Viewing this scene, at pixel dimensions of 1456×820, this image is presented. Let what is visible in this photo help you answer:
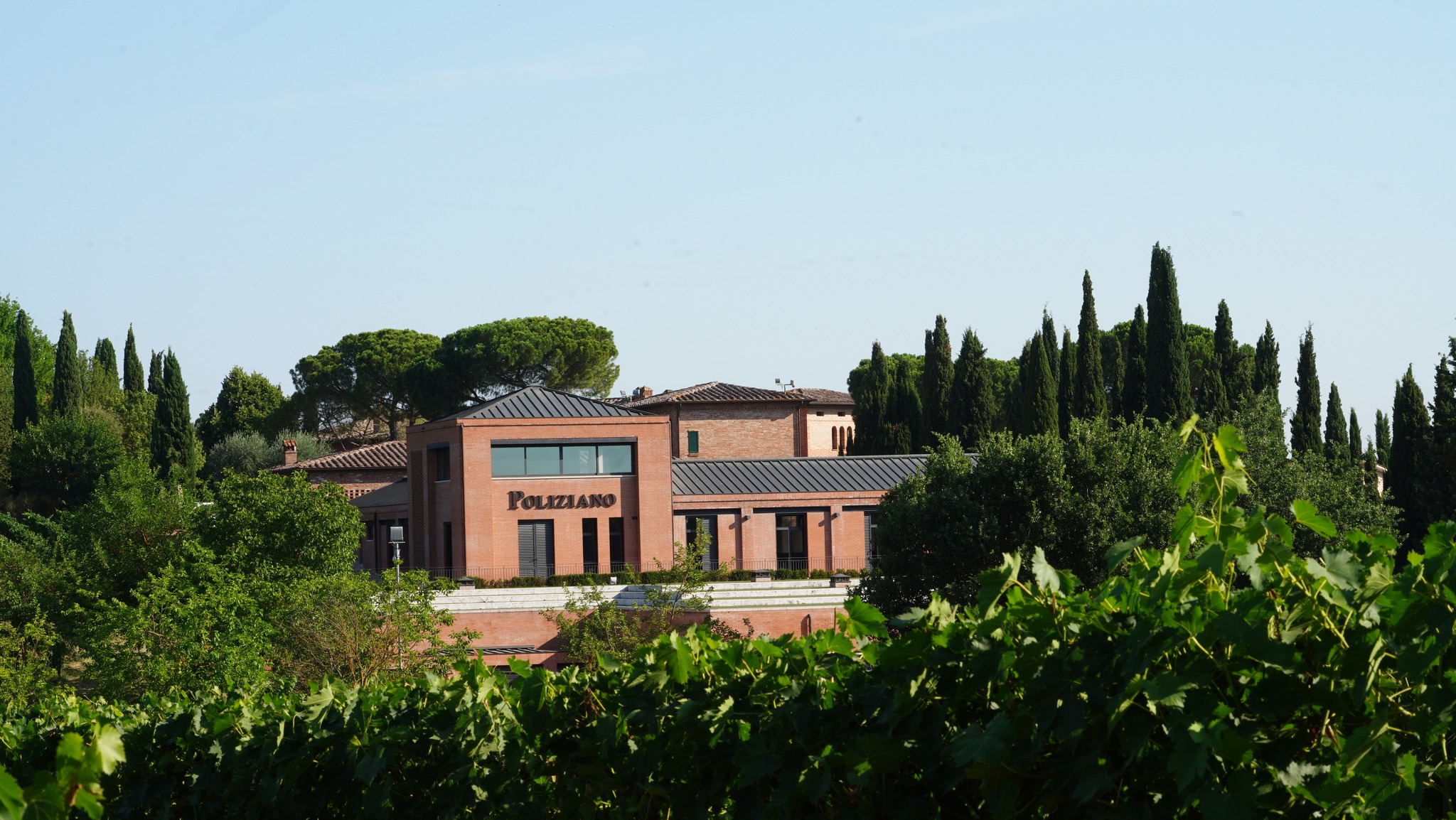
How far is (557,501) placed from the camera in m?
48.0

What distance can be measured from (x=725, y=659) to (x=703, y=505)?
44485 millimetres

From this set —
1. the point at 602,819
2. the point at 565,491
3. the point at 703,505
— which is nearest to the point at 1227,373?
the point at 703,505

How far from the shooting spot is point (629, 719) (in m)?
4.98

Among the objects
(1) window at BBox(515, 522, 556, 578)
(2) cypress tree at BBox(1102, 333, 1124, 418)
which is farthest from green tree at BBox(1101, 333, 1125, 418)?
(1) window at BBox(515, 522, 556, 578)

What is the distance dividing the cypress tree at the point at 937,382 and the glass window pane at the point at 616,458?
25.1 m

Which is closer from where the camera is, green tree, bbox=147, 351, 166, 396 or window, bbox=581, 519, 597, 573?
window, bbox=581, 519, 597, 573

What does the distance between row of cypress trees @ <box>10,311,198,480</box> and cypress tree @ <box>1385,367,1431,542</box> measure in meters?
54.3

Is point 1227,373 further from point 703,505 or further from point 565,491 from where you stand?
point 565,491

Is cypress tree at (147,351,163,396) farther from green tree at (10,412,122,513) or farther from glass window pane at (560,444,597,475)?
glass window pane at (560,444,597,475)

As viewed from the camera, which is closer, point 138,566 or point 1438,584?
point 1438,584

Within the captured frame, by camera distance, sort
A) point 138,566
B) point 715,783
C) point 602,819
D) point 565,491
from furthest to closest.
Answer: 1. point 565,491
2. point 138,566
3. point 602,819
4. point 715,783

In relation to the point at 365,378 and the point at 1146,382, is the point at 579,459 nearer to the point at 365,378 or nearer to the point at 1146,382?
the point at 1146,382

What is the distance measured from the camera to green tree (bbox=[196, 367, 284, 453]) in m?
86.9

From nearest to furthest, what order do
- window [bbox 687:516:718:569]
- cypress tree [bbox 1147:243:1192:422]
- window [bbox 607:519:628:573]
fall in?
1. window [bbox 607:519:628:573]
2. window [bbox 687:516:718:569]
3. cypress tree [bbox 1147:243:1192:422]
